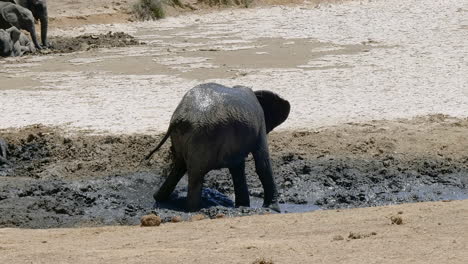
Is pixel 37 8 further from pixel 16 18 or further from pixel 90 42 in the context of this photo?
pixel 90 42

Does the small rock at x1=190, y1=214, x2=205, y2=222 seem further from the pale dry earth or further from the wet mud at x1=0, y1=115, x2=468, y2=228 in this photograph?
the pale dry earth

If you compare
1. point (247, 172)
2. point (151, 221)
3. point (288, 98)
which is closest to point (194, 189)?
point (151, 221)

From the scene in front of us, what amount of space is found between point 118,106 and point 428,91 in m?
3.90

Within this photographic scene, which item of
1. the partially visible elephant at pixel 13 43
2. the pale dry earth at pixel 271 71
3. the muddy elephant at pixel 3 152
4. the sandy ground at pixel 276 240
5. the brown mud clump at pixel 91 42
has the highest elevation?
the sandy ground at pixel 276 240

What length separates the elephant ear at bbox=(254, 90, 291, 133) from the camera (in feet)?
34.9

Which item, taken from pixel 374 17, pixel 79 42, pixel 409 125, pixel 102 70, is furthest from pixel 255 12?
pixel 409 125

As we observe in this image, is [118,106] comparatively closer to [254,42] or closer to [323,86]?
[323,86]

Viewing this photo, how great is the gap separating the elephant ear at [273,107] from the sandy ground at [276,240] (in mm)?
1904

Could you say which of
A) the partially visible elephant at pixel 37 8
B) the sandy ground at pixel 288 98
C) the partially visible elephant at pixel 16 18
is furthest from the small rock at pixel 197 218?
the partially visible elephant at pixel 37 8

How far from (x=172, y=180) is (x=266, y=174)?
82 centimetres

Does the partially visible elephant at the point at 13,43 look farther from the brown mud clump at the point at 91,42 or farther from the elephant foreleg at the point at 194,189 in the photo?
the elephant foreleg at the point at 194,189

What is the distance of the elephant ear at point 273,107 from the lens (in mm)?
10633

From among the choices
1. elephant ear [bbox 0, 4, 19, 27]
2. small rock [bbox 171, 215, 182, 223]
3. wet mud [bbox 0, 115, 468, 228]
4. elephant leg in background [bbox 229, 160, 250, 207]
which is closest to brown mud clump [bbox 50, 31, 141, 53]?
elephant ear [bbox 0, 4, 19, 27]

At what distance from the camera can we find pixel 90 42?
2183 centimetres
